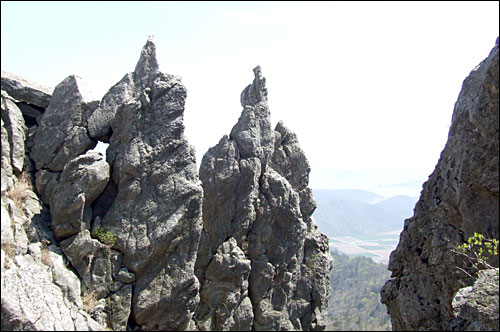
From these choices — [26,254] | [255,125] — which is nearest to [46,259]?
[26,254]

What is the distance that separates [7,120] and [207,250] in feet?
47.5

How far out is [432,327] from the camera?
1475 centimetres

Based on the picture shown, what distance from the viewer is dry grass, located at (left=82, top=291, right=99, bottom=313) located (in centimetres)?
1748

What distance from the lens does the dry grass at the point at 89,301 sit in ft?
57.4

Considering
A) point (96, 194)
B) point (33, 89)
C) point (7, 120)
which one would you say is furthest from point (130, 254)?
point (33, 89)

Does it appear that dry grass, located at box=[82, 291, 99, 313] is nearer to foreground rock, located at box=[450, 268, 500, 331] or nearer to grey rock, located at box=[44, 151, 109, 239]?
grey rock, located at box=[44, 151, 109, 239]

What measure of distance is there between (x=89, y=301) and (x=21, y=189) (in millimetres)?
5644

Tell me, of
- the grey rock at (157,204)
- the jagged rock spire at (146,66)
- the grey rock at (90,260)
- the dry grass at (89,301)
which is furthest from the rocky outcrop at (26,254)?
the jagged rock spire at (146,66)

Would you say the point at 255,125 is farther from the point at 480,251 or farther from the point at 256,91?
the point at 480,251

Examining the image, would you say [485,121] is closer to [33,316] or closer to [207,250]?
[33,316]

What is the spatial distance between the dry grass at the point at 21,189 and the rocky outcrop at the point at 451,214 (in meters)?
A: 16.1

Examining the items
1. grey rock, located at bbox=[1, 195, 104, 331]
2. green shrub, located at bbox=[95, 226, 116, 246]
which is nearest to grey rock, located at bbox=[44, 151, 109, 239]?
green shrub, located at bbox=[95, 226, 116, 246]

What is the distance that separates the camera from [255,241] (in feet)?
98.8

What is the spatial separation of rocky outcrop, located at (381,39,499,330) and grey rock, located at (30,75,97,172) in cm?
1556
